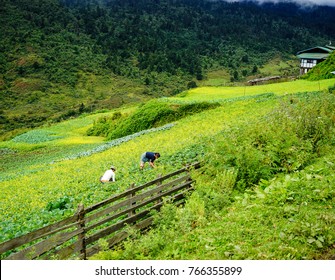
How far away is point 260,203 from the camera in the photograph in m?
11.2

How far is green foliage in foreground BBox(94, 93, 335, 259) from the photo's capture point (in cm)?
885

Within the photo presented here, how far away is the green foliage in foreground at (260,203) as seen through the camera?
8852mm

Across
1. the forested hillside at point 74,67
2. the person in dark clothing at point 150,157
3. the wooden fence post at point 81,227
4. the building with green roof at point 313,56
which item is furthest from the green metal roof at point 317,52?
the wooden fence post at point 81,227

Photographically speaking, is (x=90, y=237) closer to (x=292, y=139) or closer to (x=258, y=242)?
(x=258, y=242)

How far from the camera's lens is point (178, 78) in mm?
165750

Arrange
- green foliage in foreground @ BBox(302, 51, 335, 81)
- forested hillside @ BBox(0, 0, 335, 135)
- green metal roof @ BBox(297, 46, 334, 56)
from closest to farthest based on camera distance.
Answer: green foliage in foreground @ BBox(302, 51, 335, 81) → green metal roof @ BBox(297, 46, 334, 56) → forested hillside @ BBox(0, 0, 335, 135)

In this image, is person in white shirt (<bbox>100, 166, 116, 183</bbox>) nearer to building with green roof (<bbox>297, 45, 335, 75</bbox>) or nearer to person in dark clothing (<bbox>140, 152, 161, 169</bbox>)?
person in dark clothing (<bbox>140, 152, 161, 169</bbox>)

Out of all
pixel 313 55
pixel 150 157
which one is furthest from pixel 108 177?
pixel 313 55

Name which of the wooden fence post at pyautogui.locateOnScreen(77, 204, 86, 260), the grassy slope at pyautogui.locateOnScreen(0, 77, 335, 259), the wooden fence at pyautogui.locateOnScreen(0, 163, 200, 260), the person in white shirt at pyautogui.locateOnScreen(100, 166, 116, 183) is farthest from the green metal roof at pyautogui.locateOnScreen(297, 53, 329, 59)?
the wooden fence post at pyautogui.locateOnScreen(77, 204, 86, 260)

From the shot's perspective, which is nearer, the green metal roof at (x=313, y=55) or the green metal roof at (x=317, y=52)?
the green metal roof at (x=313, y=55)

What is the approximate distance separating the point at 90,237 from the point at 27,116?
111 m

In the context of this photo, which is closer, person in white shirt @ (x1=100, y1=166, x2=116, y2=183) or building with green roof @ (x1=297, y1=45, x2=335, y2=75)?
person in white shirt @ (x1=100, y1=166, x2=116, y2=183)

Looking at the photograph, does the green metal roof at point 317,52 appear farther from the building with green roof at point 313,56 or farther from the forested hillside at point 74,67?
the forested hillside at point 74,67

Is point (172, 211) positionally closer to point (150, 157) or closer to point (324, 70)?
point (150, 157)
